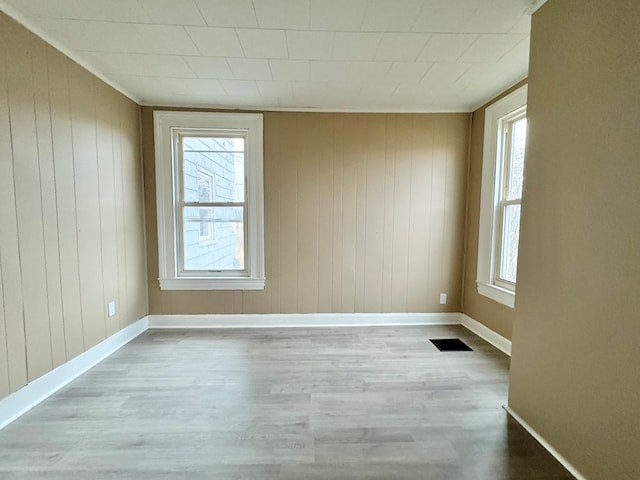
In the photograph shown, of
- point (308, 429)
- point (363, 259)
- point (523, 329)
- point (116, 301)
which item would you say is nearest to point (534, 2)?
point (523, 329)

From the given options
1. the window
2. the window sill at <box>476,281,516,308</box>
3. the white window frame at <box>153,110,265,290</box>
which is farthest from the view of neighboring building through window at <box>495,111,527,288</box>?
the window

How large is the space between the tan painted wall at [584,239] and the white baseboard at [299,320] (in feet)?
5.18

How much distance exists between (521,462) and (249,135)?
323 centimetres

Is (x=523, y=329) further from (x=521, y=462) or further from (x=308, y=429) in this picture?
(x=308, y=429)

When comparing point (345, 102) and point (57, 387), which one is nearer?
point (57, 387)

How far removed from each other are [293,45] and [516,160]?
2.18 meters

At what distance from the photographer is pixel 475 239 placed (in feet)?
9.82

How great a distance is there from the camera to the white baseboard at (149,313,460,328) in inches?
122

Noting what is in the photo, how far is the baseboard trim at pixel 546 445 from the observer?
130cm

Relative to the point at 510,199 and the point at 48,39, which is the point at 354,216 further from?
the point at 48,39

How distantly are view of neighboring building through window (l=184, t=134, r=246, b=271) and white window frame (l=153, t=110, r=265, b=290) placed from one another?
9 cm

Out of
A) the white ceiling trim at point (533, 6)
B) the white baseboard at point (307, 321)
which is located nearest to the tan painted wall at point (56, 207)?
the white baseboard at point (307, 321)

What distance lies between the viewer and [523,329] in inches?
63.4

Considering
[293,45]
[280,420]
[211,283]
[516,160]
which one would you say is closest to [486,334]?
[516,160]
